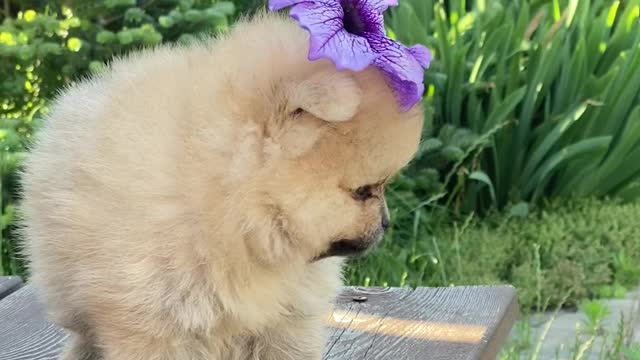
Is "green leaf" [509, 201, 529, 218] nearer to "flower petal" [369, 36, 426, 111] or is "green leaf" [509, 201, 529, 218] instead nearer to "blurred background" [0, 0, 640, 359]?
"blurred background" [0, 0, 640, 359]

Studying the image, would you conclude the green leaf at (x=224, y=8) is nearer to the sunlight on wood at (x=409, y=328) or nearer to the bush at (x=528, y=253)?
the bush at (x=528, y=253)

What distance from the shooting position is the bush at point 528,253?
139 inches

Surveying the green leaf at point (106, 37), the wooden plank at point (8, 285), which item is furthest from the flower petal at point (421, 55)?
the green leaf at point (106, 37)

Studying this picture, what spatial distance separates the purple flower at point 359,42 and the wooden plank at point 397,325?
2.17ft

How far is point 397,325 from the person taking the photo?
6.26ft

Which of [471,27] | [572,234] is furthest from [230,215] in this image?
[471,27]

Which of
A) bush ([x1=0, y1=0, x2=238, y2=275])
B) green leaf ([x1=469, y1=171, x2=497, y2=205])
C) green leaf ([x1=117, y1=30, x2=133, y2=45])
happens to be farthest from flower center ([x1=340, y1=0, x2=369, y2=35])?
green leaf ([x1=469, y1=171, x2=497, y2=205])

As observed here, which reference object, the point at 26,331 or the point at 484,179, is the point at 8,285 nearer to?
the point at 26,331

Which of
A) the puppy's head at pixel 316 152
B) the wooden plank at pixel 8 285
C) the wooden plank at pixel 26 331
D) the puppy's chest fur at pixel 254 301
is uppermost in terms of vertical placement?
the puppy's head at pixel 316 152

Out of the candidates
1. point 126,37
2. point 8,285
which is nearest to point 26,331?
point 8,285

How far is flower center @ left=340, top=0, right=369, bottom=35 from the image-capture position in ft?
3.93

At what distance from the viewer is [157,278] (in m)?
1.25

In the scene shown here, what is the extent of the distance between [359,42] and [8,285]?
1.33 metres

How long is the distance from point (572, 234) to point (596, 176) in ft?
0.94
